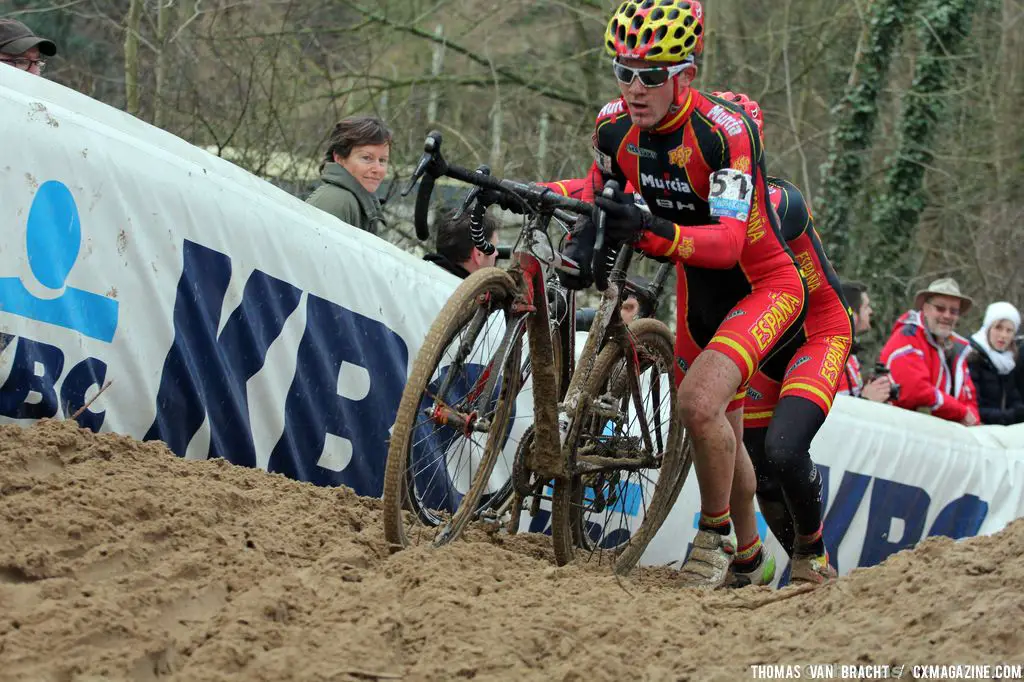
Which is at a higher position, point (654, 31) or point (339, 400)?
point (654, 31)

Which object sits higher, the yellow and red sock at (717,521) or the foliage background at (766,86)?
the foliage background at (766,86)

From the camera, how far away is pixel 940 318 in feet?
35.0

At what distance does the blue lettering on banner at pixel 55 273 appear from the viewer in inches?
212

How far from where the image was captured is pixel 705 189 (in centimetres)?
570

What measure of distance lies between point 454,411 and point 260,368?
174 cm

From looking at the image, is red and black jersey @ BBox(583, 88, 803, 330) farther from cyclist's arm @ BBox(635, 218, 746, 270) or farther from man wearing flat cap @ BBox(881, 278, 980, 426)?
man wearing flat cap @ BBox(881, 278, 980, 426)

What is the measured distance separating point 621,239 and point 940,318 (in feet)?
21.5

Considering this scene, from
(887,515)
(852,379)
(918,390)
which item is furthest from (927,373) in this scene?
(887,515)

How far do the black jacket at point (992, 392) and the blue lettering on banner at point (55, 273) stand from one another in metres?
7.99

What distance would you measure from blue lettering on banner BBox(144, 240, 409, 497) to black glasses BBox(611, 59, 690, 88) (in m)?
2.18

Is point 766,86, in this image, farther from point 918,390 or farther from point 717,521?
point 717,521

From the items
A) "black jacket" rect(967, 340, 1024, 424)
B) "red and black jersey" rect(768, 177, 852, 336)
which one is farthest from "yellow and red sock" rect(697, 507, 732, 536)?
"black jacket" rect(967, 340, 1024, 424)

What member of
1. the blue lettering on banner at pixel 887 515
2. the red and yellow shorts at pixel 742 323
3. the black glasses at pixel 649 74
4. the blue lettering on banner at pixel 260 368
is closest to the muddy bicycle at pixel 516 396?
the red and yellow shorts at pixel 742 323

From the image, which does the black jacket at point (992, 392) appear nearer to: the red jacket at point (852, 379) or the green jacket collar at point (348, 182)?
the red jacket at point (852, 379)
